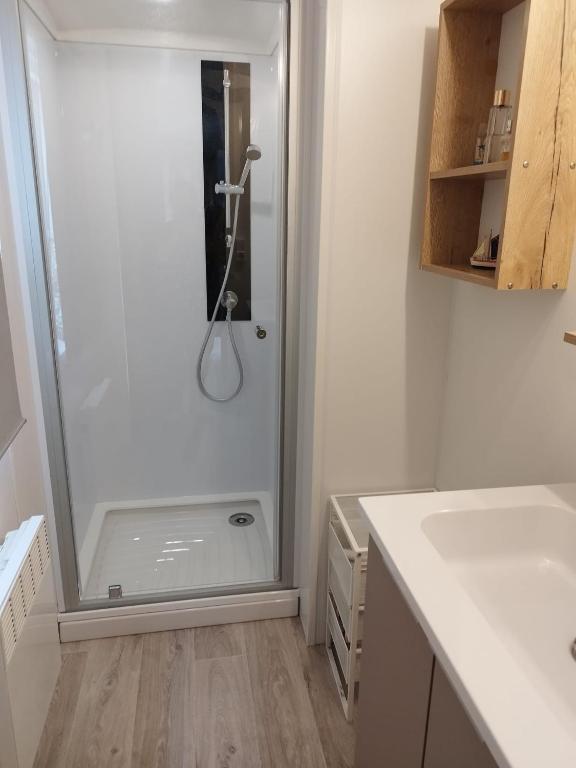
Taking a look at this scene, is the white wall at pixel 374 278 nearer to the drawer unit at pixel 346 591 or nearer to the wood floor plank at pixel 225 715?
the drawer unit at pixel 346 591

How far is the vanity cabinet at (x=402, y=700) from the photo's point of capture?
0.86 m

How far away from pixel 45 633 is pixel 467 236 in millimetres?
1769

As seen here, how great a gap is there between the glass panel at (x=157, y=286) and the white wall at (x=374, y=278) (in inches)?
12.1

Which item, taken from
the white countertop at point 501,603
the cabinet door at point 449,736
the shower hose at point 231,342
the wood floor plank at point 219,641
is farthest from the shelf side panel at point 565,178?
the wood floor plank at point 219,641

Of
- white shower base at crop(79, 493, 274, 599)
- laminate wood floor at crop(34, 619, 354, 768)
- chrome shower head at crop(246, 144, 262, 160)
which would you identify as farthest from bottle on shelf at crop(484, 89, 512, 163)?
laminate wood floor at crop(34, 619, 354, 768)

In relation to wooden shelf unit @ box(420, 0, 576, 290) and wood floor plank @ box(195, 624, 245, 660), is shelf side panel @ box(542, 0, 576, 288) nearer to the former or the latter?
wooden shelf unit @ box(420, 0, 576, 290)

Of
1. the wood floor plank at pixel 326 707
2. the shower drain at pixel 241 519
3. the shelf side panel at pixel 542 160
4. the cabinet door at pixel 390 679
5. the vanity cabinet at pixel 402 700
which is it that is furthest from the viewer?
the shower drain at pixel 241 519

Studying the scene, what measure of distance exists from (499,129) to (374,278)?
54 cm

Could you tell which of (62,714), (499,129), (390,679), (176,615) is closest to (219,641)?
(176,615)

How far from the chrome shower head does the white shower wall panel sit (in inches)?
1.3

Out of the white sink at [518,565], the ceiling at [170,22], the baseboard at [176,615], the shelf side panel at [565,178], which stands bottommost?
the baseboard at [176,615]

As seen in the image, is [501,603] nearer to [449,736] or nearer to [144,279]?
[449,736]

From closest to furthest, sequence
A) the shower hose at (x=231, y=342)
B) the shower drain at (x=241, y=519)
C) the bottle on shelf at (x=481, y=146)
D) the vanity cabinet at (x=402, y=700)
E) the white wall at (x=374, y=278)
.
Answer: the vanity cabinet at (x=402, y=700)
the bottle on shelf at (x=481, y=146)
the white wall at (x=374, y=278)
the shower hose at (x=231, y=342)
the shower drain at (x=241, y=519)

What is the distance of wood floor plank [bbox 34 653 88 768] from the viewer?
5.39 ft
